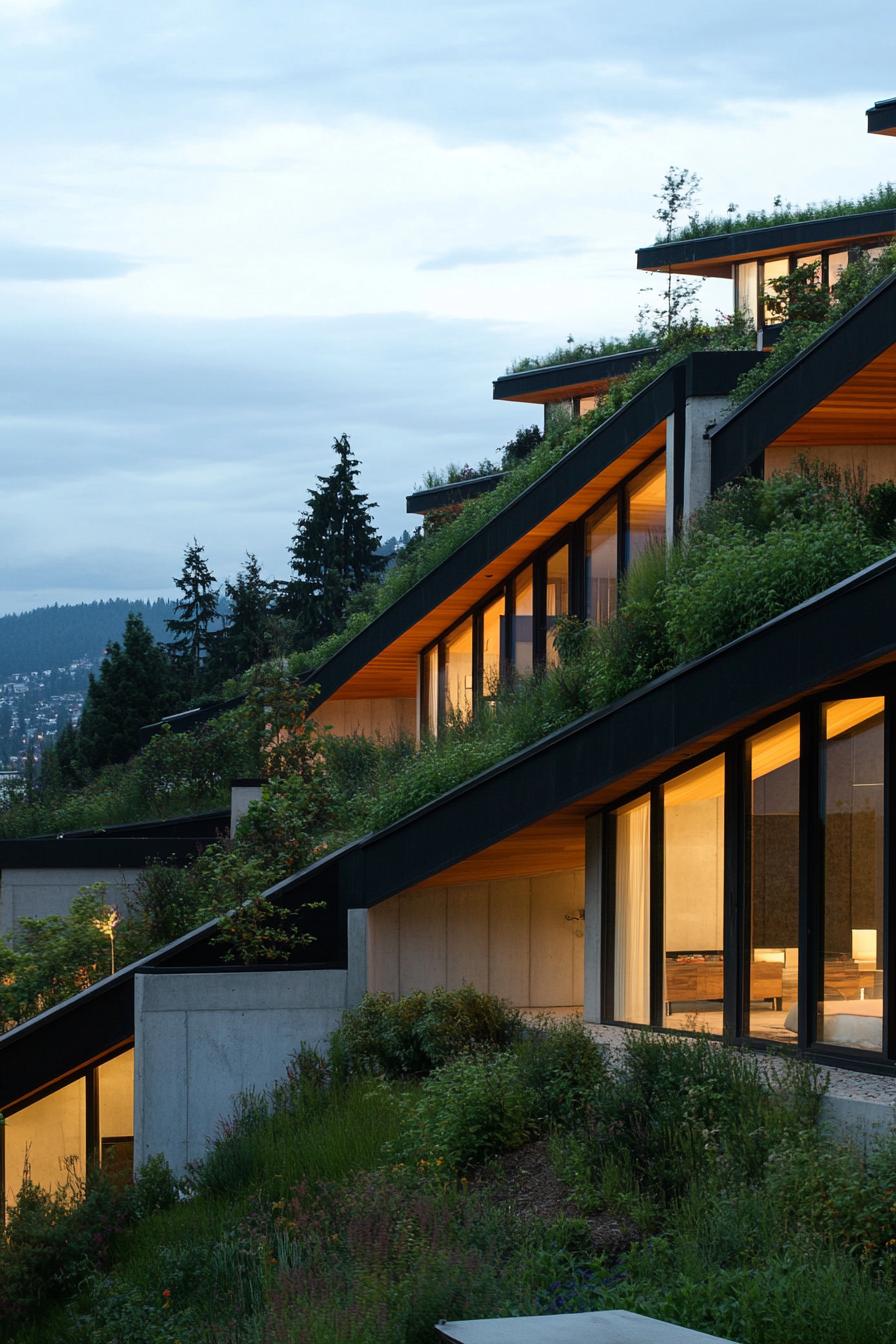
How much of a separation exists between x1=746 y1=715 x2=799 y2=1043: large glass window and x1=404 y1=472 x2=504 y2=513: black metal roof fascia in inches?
984

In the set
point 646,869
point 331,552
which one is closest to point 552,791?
point 646,869

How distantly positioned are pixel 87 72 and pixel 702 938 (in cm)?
1412

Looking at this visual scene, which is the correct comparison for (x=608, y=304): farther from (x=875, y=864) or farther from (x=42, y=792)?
(x=875, y=864)

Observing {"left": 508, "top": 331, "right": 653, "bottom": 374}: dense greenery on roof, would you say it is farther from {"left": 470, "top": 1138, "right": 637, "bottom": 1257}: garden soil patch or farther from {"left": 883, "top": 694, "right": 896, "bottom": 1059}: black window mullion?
{"left": 470, "top": 1138, "right": 637, "bottom": 1257}: garden soil patch

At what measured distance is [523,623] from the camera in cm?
2259

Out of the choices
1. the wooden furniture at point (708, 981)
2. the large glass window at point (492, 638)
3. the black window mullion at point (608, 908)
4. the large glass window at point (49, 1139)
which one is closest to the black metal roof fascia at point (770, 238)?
the large glass window at point (492, 638)

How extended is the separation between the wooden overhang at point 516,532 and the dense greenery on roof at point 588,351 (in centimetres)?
991

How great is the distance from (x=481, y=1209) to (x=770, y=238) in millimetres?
25959

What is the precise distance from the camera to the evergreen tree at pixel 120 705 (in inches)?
1837

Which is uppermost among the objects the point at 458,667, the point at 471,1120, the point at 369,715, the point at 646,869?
the point at 458,667

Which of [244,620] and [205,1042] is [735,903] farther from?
[244,620]

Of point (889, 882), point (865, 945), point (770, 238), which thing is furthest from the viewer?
point (770, 238)

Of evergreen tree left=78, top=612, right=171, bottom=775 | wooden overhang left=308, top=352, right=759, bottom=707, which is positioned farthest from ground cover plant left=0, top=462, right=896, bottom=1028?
evergreen tree left=78, top=612, right=171, bottom=775

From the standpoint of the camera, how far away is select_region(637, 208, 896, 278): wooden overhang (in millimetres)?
30281
